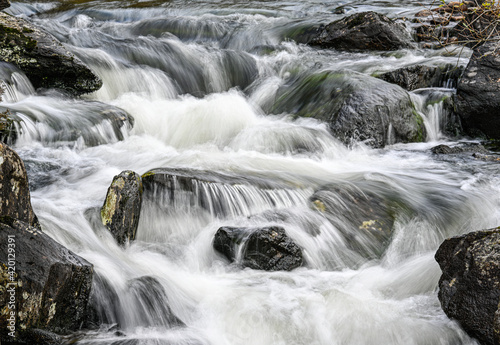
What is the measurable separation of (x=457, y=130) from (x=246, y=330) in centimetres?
658

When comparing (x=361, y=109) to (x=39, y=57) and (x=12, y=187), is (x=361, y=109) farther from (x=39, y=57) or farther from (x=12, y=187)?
(x=12, y=187)

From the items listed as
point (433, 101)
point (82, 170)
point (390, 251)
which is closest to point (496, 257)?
point (390, 251)

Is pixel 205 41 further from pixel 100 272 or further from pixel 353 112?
pixel 100 272

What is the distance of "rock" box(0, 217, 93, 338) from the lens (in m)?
2.94

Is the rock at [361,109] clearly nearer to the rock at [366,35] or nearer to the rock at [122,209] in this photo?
the rock at [366,35]

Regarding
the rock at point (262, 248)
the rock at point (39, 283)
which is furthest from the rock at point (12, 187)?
the rock at point (262, 248)

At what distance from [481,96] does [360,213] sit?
442cm

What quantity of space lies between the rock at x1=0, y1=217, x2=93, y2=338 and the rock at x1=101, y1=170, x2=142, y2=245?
134cm

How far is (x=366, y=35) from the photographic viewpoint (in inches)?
461

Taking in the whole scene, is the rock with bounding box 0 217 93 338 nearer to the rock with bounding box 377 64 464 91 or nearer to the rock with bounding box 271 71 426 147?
the rock with bounding box 271 71 426 147

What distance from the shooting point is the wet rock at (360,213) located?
5129 millimetres

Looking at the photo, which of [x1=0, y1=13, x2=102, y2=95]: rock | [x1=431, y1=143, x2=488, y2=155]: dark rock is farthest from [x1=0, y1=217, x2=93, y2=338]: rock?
[x1=431, y1=143, x2=488, y2=155]: dark rock

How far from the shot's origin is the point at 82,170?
20.6 feet

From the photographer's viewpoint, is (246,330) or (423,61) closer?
(246,330)
